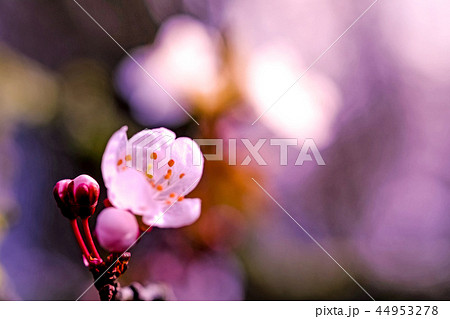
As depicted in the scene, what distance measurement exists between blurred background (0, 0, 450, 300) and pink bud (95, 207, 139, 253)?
116 mm

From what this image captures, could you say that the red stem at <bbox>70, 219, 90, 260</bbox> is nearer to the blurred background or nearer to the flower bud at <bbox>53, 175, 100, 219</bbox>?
the flower bud at <bbox>53, 175, 100, 219</bbox>

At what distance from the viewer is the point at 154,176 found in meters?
0.58

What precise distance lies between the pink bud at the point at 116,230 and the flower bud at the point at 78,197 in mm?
37

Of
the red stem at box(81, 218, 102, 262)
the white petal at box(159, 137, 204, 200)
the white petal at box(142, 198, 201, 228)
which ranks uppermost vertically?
the white petal at box(159, 137, 204, 200)

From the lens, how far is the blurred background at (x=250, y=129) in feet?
2.21

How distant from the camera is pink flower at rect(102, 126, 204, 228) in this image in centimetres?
55

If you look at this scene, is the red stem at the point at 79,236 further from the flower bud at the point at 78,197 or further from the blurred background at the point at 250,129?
the blurred background at the point at 250,129

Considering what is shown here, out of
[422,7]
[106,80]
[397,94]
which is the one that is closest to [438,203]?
[397,94]

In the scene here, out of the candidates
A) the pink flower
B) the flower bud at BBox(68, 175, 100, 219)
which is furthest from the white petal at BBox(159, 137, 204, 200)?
the flower bud at BBox(68, 175, 100, 219)

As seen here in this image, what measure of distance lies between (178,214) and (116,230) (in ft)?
0.29

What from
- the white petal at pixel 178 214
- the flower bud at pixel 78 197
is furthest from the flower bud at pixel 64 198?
the white petal at pixel 178 214

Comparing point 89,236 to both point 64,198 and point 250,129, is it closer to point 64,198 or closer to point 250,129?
point 64,198

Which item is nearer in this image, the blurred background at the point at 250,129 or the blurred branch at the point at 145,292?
the blurred branch at the point at 145,292

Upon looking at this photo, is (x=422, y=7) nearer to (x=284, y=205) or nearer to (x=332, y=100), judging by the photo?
(x=332, y=100)
